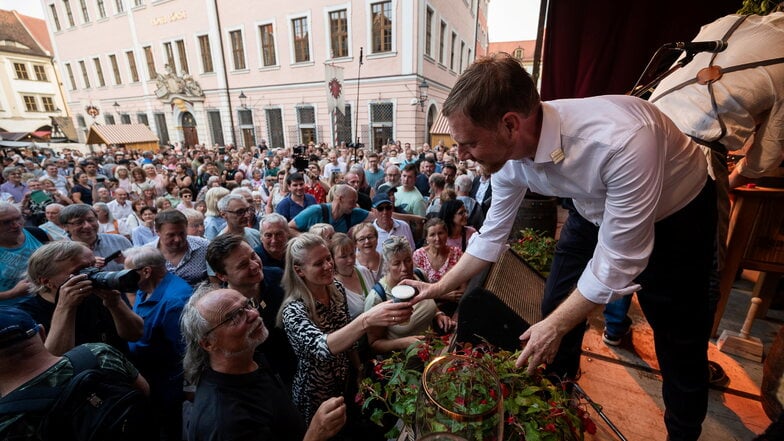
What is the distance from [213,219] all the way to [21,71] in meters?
53.1

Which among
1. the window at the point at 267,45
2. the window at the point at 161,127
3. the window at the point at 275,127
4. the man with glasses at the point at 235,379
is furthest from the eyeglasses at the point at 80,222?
the window at the point at 161,127

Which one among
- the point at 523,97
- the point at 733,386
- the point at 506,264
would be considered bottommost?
the point at 733,386

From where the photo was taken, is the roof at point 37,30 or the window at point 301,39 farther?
the roof at point 37,30

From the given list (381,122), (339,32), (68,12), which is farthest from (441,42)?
(68,12)

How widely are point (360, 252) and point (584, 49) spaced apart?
348 cm

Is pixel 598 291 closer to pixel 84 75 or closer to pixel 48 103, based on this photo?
pixel 84 75

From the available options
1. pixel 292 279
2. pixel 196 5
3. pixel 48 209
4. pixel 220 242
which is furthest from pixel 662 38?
pixel 196 5

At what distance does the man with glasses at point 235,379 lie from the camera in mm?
1504

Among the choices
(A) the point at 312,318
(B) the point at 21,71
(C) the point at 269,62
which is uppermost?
(B) the point at 21,71

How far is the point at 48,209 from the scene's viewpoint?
4469 millimetres

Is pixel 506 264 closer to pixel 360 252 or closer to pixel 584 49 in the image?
pixel 360 252

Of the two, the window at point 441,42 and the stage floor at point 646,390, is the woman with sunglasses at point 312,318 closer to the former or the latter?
the stage floor at point 646,390

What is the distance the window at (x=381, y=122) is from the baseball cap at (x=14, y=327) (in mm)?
17838

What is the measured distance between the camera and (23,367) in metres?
1.49
